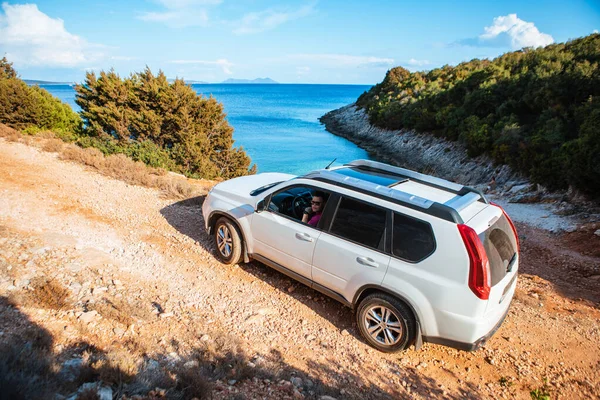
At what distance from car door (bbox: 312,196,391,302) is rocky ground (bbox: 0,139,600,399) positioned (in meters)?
0.73

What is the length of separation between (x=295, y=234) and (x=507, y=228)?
99.4 inches

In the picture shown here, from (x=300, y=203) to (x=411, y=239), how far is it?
185 cm

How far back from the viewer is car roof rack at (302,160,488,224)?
141 inches

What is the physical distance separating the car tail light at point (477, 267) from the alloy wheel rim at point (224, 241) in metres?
3.47

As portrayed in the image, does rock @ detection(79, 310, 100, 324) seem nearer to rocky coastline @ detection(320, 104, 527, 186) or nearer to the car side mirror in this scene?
the car side mirror

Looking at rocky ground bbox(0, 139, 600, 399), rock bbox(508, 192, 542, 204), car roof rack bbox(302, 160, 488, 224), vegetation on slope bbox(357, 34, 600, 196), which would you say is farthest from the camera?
rock bbox(508, 192, 542, 204)

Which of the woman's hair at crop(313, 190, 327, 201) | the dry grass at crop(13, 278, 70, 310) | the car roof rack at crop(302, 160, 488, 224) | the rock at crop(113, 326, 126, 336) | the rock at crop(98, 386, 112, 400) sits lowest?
the rock at crop(113, 326, 126, 336)

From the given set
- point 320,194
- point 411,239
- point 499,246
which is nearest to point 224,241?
point 320,194

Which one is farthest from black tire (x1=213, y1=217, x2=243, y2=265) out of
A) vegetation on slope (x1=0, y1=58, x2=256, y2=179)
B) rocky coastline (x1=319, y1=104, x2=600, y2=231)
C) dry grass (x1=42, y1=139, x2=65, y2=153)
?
vegetation on slope (x1=0, y1=58, x2=256, y2=179)

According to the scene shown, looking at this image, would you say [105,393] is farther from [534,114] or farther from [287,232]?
[534,114]

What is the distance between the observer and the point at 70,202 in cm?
744

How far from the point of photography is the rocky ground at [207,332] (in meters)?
3.05

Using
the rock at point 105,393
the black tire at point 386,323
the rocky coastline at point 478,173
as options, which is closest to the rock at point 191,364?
the rock at point 105,393

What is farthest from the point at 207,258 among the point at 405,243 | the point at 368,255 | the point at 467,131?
the point at 467,131
